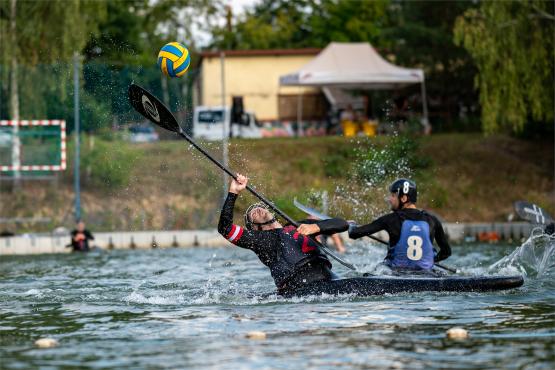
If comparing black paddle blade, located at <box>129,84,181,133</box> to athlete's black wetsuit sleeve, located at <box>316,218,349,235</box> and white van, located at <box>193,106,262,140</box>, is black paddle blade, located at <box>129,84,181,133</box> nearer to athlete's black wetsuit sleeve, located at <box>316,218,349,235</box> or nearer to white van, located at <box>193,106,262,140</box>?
athlete's black wetsuit sleeve, located at <box>316,218,349,235</box>

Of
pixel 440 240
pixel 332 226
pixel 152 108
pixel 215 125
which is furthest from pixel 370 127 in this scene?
pixel 332 226

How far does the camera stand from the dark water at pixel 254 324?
9109mm

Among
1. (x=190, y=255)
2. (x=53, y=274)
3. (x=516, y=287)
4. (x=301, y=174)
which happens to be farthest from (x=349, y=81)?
(x=516, y=287)

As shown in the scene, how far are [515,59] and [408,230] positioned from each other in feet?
56.3

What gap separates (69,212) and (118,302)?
14406mm

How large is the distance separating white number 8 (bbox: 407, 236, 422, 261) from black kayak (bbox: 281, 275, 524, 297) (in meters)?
0.32

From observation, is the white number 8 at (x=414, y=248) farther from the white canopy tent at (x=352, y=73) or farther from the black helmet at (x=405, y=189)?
the white canopy tent at (x=352, y=73)

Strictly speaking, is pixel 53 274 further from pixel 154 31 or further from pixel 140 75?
pixel 154 31

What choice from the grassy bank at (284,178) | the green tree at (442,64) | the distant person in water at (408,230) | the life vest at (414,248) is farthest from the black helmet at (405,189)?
the green tree at (442,64)

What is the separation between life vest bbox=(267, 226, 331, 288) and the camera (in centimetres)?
1298

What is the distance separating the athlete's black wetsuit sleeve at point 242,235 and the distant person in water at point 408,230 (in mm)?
924

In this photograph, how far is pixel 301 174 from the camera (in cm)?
A: 3234

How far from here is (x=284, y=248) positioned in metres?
13.0

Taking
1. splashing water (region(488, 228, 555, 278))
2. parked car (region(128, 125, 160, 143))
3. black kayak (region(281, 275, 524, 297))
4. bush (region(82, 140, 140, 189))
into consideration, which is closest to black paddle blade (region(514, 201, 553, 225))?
splashing water (region(488, 228, 555, 278))
